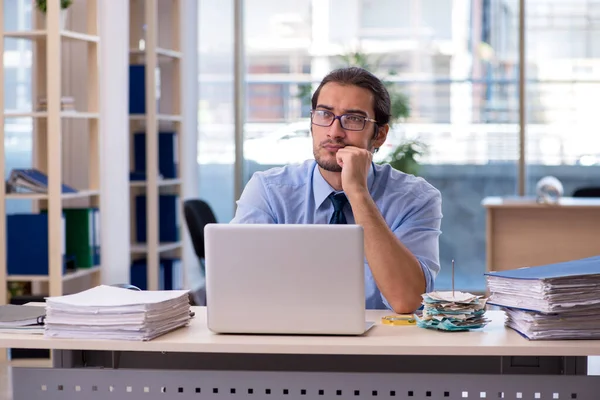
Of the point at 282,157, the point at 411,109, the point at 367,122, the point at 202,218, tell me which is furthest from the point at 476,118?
the point at 367,122

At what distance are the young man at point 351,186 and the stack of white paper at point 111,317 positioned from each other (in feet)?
2.30

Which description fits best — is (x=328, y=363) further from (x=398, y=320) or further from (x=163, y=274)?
(x=163, y=274)

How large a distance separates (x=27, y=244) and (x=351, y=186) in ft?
9.07

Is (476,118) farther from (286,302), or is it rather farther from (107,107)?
(286,302)

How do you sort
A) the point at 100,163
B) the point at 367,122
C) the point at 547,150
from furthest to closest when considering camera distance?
the point at 547,150 → the point at 100,163 → the point at 367,122

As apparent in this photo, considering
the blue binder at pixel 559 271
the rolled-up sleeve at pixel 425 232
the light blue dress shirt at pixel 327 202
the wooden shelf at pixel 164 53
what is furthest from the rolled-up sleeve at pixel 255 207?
the wooden shelf at pixel 164 53

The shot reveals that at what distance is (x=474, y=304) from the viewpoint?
7.29 ft

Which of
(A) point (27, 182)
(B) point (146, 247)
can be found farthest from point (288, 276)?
(B) point (146, 247)

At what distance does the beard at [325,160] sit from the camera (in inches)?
112

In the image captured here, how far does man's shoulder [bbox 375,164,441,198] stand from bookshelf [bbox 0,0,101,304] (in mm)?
2372

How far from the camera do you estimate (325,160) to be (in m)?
2.85

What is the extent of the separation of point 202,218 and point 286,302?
352 centimetres

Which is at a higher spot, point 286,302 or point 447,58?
point 447,58

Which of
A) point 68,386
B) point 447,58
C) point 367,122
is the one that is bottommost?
point 68,386
